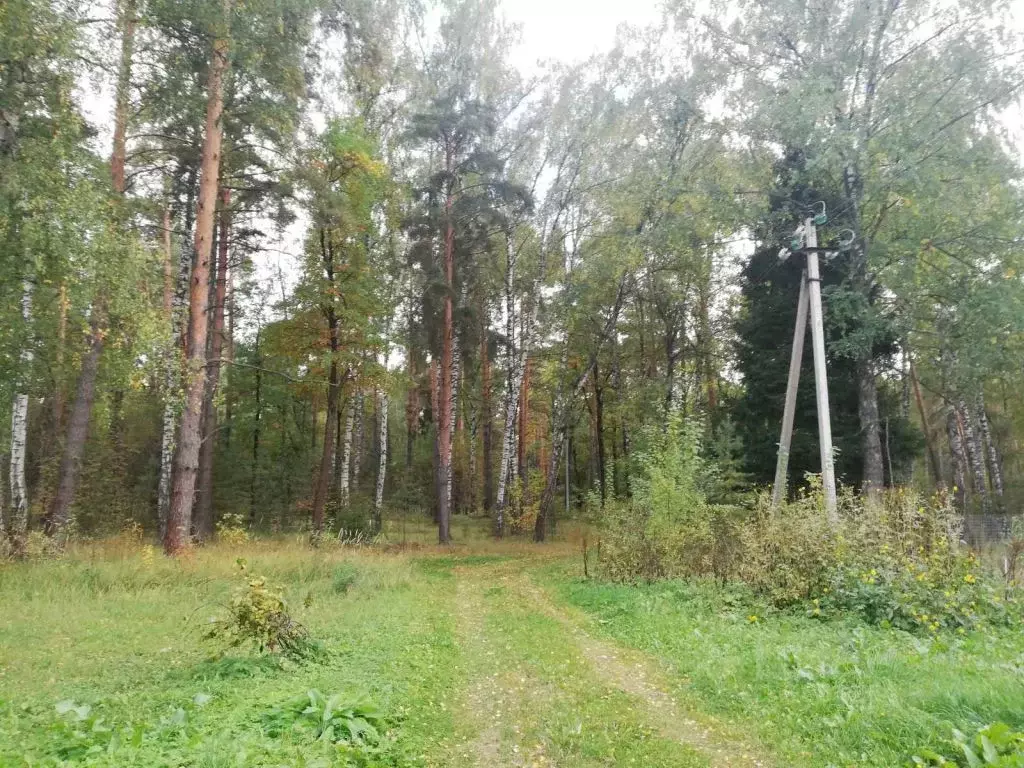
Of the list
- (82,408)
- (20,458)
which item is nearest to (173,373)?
(82,408)

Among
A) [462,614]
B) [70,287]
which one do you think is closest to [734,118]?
[462,614]

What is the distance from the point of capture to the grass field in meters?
3.82

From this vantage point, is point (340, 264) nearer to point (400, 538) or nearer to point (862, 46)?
point (400, 538)

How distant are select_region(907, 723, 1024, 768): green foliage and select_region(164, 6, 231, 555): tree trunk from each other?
11.4 meters

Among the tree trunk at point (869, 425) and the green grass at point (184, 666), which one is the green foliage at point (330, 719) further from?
the tree trunk at point (869, 425)

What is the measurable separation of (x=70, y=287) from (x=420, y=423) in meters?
24.3

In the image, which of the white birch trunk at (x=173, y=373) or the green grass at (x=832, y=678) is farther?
the white birch trunk at (x=173, y=373)

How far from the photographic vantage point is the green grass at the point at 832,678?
383cm

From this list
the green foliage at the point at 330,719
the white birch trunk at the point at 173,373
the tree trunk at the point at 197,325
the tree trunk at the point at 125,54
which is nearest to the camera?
the green foliage at the point at 330,719

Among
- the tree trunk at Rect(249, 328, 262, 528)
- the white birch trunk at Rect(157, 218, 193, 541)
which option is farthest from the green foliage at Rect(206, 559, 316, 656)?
the tree trunk at Rect(249, 328, 262, 528)

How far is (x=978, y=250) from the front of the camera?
48.4ft

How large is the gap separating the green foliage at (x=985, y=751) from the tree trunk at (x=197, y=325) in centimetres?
1138

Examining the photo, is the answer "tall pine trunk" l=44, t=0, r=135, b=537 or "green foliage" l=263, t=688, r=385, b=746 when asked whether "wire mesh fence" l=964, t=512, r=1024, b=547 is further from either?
"tall pine trunk" l=44, t=0, r=135, b=537

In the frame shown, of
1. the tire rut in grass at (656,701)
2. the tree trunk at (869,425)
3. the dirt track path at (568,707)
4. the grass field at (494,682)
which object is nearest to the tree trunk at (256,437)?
the grass field at (494,682)
